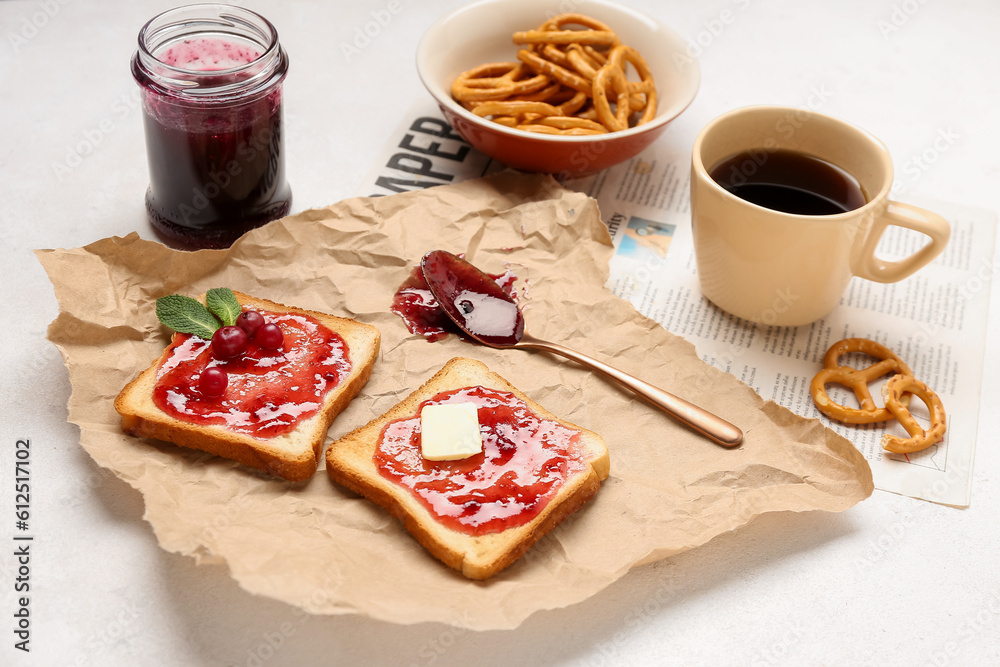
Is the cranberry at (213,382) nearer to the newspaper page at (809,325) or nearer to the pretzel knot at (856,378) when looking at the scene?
the newspaper page at (809,325)

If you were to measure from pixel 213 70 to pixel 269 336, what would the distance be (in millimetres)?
729

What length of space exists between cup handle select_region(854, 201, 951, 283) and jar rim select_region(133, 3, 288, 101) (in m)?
1.67

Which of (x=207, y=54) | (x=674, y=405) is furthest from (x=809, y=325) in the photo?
(x=207, y=54)

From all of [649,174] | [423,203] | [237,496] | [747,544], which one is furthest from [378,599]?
[649,174]

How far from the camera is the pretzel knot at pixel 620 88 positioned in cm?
274

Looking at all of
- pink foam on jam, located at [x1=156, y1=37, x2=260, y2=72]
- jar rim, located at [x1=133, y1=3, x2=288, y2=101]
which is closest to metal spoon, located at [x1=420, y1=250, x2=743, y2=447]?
jar rim, located at [x1=133, y1=3, x2=288, y2=101]

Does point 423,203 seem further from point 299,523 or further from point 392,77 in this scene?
point 299,523

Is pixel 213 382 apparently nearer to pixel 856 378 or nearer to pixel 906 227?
pixel 856 378

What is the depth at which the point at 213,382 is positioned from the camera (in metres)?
2.07

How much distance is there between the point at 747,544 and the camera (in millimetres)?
1985

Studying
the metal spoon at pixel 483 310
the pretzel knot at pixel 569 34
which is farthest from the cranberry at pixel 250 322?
the pretzel knot at pixel 569 34

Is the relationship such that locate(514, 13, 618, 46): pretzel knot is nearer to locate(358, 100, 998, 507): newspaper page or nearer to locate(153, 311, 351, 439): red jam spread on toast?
locate(358, 100, 998, 507): newspaper page

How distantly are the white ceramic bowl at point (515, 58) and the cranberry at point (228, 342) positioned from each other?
1012 mm

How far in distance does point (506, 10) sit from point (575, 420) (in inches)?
64.1
